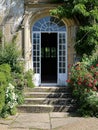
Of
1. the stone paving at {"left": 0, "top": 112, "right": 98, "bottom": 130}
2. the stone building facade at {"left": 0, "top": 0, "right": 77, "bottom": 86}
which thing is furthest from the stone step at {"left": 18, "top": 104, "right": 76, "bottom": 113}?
the stone building facade at {"left": 0, "top": 0, "right": 77, "bottom": 86}

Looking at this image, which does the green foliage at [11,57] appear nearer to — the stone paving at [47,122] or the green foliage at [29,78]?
the green foliage at [29,78]

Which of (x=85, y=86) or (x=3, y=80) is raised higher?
(x=3, y=80)

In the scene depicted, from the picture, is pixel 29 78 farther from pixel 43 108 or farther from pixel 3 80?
pixel 3 80

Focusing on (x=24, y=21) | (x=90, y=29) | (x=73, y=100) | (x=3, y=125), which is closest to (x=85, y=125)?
(x=3, y=125)

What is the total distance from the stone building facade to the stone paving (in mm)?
3592

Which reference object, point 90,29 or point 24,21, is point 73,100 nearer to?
point 90,29

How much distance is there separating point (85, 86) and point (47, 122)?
2.35m

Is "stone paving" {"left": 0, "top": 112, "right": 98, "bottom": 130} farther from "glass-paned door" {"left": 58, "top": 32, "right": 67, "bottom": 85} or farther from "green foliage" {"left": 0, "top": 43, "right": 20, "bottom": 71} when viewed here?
"glass-paned door" {"left": 58, "top": 32, "right": 67, "bottom": 85}

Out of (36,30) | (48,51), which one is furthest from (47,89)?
(48,51)

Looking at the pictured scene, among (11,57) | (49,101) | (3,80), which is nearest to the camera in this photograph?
(3,80)

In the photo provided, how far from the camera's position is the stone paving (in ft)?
32.0

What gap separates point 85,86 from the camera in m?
12.2

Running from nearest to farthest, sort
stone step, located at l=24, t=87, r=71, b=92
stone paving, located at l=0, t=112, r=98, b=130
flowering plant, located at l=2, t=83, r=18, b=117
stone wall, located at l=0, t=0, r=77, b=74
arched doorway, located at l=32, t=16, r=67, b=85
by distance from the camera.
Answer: stone paving, located at l=0, t=112, r=98, b=130 < flowering plant, located at l=2, t=83, r=18, b=117 < stone step, located at l=24, t=87, r=71, b=92 < stone wall, located at l=0, t=0, r=77, b=74 < arched doorway, located at l=32, t=16, r=67, b=85

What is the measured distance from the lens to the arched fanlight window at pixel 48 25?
15.4 meters
